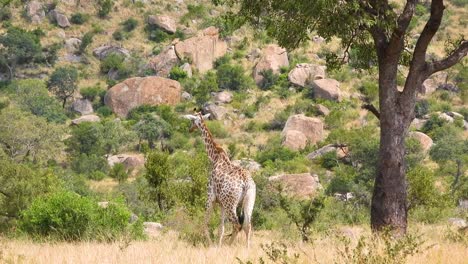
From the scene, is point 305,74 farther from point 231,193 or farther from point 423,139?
point 231,193

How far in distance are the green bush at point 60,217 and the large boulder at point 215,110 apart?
109 ft

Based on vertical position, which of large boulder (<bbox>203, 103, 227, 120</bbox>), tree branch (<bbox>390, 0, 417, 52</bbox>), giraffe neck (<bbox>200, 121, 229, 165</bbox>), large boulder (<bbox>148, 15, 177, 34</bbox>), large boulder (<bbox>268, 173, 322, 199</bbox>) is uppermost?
tree branch (<bbox>390, 0, 417, 52</bbox>)

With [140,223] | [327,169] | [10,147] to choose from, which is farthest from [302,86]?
[140,223]

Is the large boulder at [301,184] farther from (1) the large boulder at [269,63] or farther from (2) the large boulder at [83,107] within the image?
(2) the large boulder at [83,107]

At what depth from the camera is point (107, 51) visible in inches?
2105

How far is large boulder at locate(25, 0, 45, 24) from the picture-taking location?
185 ft

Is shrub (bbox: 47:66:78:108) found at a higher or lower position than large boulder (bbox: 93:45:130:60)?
lower

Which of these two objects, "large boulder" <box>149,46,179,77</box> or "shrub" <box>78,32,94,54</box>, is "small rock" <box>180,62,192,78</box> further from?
"shrub" <box>78,32,94,54</box>

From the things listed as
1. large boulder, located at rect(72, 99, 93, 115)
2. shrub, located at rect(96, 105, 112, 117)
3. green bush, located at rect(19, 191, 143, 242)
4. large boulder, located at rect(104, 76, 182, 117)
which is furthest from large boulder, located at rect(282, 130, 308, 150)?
green bush, located at rect(19, 191, 143, 242)

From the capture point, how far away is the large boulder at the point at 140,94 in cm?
4631

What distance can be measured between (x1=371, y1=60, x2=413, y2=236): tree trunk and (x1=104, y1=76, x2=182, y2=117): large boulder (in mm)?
39010

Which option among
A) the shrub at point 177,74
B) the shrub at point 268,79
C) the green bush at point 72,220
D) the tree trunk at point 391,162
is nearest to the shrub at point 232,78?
the shrub at point 268,79

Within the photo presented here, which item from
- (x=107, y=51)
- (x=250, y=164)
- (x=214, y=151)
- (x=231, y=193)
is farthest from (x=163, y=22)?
(x=231, y=193)

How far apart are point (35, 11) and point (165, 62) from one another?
14419mm
